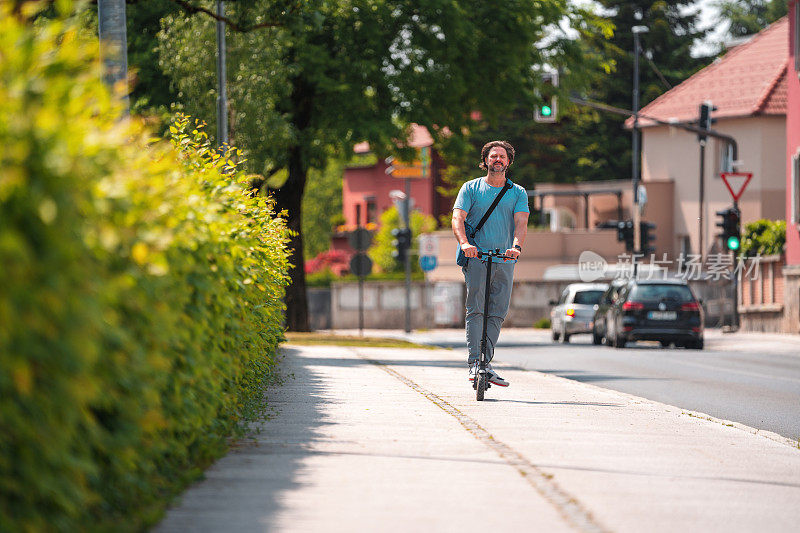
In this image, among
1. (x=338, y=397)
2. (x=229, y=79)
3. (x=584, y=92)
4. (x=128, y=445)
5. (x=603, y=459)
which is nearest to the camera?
(x=128, y=445)

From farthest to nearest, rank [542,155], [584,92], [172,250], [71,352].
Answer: [542,155]
[584,92]
[172,250]
[71,352]

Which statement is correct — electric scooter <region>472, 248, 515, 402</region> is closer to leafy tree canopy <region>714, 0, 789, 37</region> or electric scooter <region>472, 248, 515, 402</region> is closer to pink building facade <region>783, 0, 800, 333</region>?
pink building facade <region>783, 0, 800, 333</region>

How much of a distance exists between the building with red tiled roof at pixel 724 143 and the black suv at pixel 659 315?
1873 cm

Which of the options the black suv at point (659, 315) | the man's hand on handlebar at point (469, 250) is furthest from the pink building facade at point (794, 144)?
the man's hand on handlebar at point (469, 250)

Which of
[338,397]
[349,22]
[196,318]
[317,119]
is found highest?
[349,22]

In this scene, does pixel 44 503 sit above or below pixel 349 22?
below

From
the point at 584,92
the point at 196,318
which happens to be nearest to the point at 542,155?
the point at 584,92

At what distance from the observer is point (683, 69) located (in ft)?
217

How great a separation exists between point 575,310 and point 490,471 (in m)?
29.1

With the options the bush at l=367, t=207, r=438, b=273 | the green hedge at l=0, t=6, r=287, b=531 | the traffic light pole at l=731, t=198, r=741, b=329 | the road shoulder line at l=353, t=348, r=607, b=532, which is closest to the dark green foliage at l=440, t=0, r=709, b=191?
the bush at l=367, t=207, r=438, b=273

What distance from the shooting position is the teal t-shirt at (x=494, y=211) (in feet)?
35.7

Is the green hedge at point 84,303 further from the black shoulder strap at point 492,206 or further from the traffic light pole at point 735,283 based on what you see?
the traffic light pole at point 735,283

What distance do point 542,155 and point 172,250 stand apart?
6118 centimetres

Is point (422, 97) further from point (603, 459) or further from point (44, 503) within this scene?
point (44, 503)
